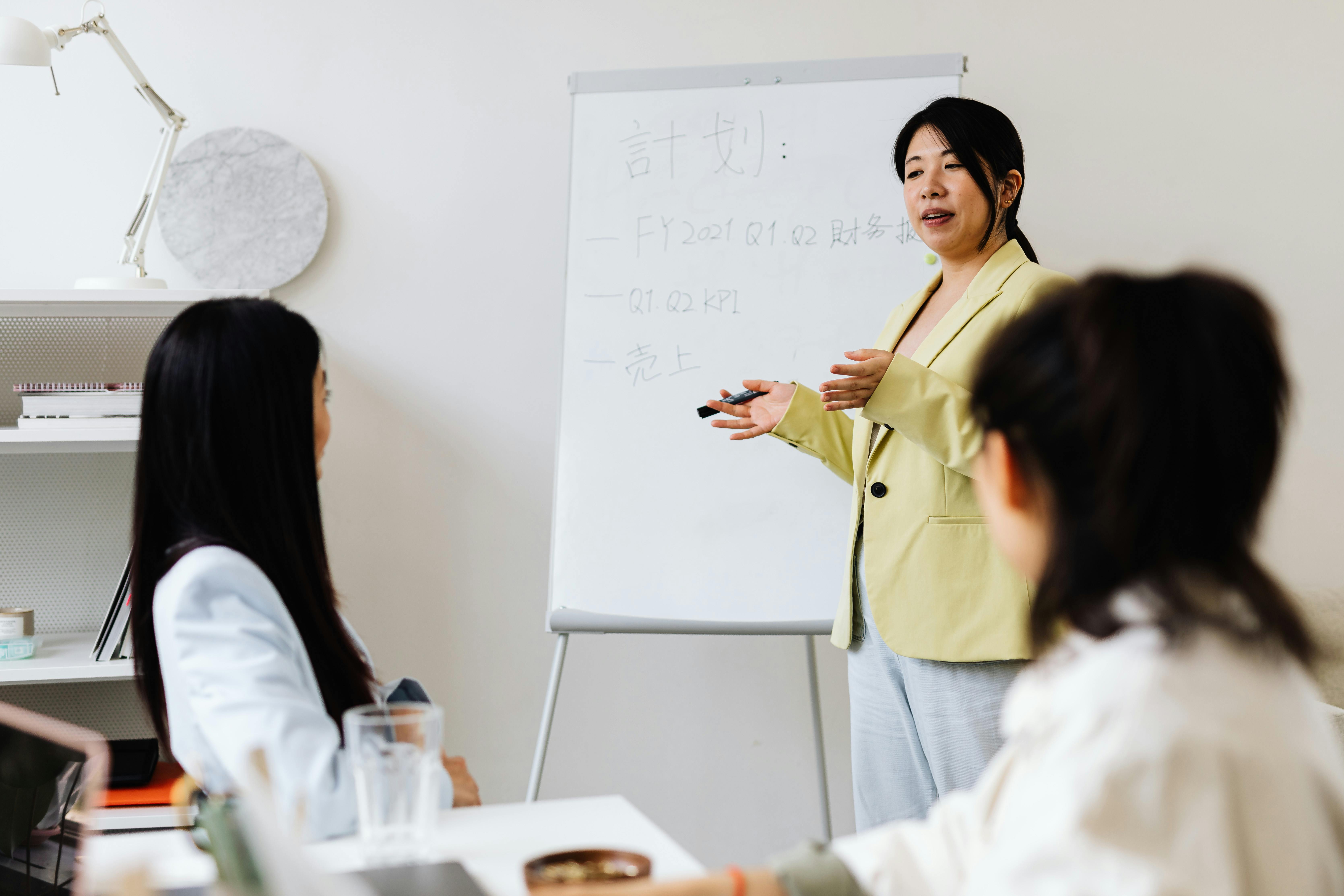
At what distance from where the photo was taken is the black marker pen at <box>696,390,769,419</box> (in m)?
1.66

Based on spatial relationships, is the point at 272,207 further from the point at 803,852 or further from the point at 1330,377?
the point at 1330,377

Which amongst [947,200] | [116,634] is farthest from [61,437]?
[947,200]

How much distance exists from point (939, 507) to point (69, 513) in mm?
1804

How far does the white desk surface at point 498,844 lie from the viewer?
84 centimetres

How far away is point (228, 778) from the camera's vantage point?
930 mm

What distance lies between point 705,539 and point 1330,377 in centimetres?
156

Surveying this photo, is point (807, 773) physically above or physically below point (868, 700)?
below

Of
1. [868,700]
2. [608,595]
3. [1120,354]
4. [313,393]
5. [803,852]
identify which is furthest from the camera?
[608,595]

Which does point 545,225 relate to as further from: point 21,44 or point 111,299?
point 21,44

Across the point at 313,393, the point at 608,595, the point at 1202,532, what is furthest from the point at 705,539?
the point at 1202,532

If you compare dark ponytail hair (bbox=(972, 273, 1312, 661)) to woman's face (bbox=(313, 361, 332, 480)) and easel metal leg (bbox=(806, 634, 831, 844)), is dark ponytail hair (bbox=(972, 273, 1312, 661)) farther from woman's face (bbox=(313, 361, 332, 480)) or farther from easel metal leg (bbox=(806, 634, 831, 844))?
easel metal leg (bbox=(806, 634, 831, 844))

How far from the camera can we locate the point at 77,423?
1.90m

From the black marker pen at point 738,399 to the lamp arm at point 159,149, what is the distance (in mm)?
1170

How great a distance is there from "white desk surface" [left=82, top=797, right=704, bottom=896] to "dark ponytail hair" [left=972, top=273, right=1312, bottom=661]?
16.6 inches
